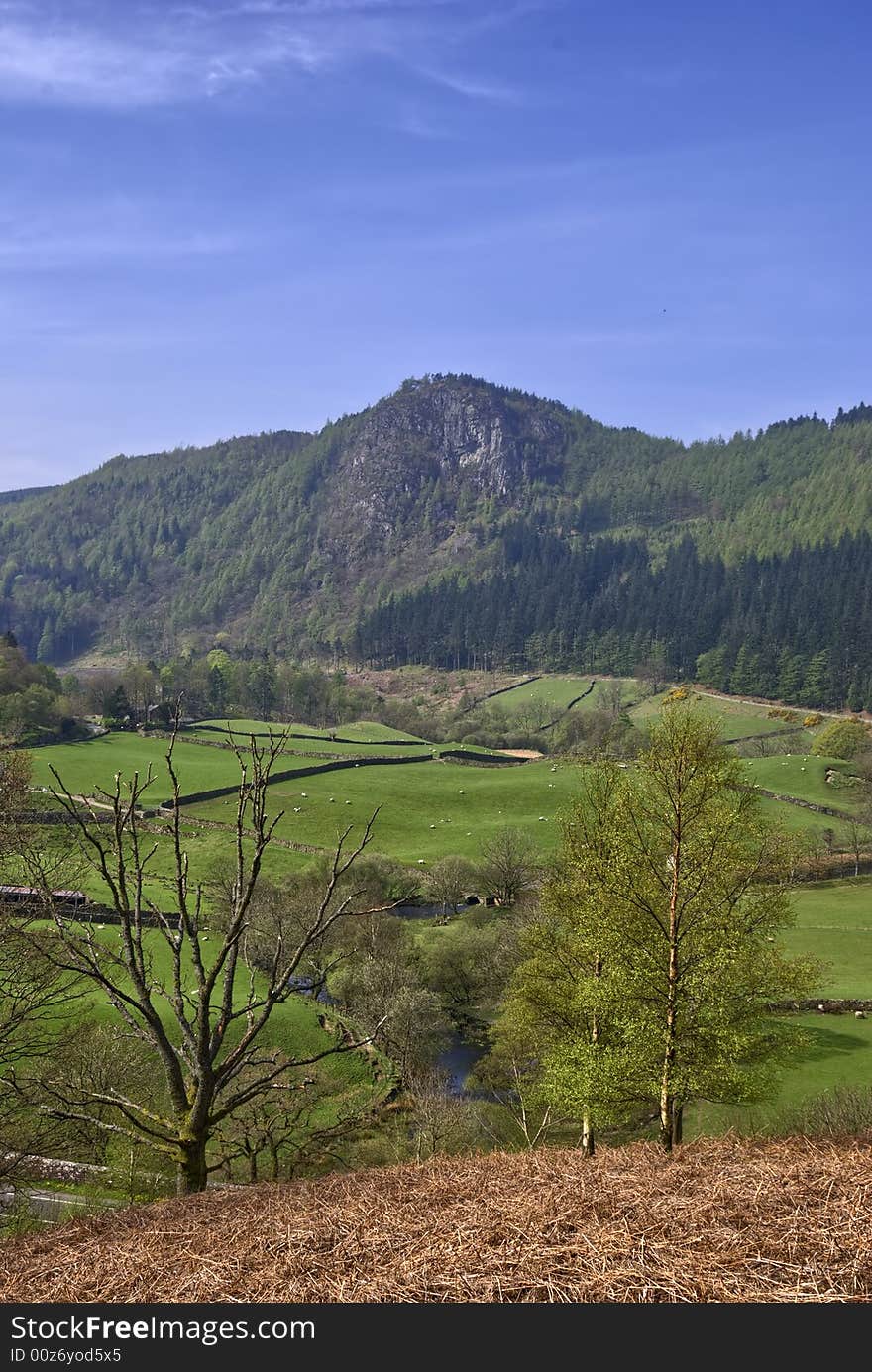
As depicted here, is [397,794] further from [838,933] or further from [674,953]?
[674,953]

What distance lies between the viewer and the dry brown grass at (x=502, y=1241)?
707 centimetres

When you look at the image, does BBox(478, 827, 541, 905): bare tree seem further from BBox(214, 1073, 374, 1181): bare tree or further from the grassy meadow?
BBox(214, 1073, 374, 1181): bare tree

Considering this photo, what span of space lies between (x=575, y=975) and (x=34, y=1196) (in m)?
21.0

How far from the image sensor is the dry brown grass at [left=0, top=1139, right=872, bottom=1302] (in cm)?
707

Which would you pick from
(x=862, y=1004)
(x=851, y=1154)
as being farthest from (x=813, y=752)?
(x=851, y=1154)

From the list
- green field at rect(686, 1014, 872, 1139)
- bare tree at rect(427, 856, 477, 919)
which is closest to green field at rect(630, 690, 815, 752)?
bare tree at rect(427, 856, 477, 919)

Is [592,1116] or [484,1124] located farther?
[484,1124]

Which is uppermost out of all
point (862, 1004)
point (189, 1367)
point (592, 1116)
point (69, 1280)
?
point (189, 1367)

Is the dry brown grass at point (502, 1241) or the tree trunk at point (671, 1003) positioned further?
the tree trunk at point (671, 1003)

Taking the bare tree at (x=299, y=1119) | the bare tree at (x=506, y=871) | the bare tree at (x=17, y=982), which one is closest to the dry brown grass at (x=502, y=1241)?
the bare tree at (x=17, y=982)

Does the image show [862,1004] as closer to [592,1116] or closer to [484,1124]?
[484,1124]

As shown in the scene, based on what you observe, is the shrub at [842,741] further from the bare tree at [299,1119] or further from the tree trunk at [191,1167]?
the tree trunk at [191,1167]

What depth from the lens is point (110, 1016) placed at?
43.3 meters

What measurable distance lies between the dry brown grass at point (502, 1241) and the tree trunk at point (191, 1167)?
1366 mm
